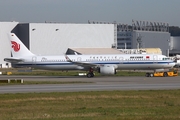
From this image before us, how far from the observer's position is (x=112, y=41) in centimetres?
11588

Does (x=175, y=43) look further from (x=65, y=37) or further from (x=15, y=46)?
(x=15, y=46)

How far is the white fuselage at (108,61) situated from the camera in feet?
197

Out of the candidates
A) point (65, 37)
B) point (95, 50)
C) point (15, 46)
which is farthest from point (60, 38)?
point (15, 46)

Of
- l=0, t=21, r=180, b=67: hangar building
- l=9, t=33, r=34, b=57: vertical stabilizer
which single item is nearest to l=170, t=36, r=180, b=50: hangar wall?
l=0, t=21, r=180, b=67: hangar building

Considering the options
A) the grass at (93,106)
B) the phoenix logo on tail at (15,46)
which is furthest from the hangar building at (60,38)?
the grass at (93,106)

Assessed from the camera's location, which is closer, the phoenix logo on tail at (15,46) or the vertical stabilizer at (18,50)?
the vertical stabilizer at (18,50)

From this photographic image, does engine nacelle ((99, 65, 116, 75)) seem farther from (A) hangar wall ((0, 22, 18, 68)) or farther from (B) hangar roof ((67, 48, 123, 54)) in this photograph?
(A) hangar wall ((0, 22, 18, 68))

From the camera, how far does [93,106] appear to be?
82.7ft

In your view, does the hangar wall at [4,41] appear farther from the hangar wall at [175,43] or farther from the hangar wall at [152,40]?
the hangar wall at [175,43]

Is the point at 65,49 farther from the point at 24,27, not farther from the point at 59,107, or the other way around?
the point at 59,107

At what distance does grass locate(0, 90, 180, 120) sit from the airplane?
27.4m

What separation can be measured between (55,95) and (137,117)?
39.5 feet

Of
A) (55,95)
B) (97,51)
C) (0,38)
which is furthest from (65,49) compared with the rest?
(55,95)

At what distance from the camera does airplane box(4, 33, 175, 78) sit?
6012 cm
